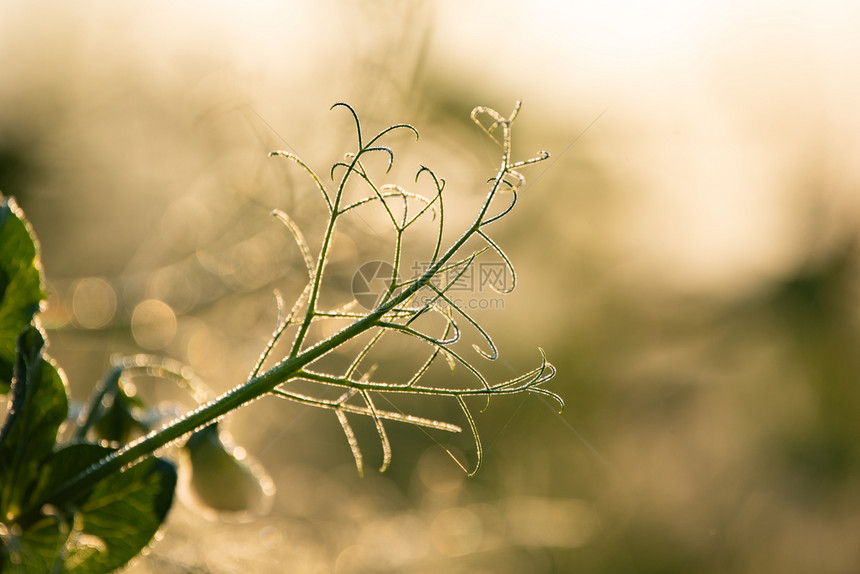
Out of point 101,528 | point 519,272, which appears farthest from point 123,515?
point 519,272

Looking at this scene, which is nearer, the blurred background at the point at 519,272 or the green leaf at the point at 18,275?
the green leaf at the point at 18,275

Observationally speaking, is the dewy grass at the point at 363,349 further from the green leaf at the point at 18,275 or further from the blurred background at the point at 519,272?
the blurred background at the point at 519,272

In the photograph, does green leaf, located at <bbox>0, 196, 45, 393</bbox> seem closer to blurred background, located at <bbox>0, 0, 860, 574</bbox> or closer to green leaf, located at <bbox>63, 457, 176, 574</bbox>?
green leaf, located at <bbox>63, 457, 176, 574</bbox>

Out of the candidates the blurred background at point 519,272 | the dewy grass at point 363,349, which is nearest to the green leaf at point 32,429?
the dewy grass at point 363,349

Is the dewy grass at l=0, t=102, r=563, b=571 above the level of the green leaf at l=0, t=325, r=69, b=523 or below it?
above

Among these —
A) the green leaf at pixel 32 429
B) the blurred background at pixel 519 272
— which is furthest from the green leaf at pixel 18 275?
the blurred background at pixel 519 272

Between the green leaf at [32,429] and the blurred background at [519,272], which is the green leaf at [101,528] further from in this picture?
the blurred background at [519,272]

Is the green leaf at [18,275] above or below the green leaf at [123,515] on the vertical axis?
above

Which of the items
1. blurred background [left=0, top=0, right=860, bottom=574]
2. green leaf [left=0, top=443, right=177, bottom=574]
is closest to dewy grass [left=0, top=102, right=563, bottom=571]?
green leaf [left=0, top=443, right=177, bottom=574]
